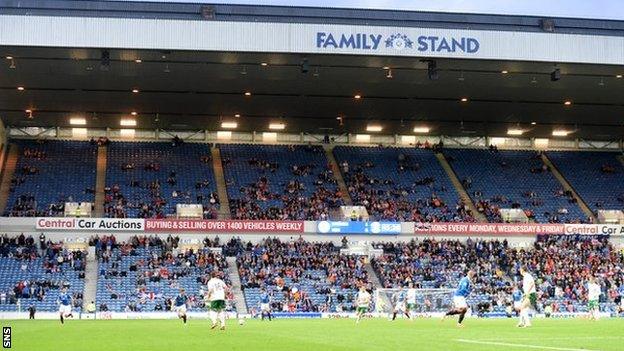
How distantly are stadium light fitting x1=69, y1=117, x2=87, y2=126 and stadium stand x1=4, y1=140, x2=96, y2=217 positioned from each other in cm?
172

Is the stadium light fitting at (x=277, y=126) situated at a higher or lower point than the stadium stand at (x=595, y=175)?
higher

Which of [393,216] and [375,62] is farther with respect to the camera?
[393,216]

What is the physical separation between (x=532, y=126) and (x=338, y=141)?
15.4 m

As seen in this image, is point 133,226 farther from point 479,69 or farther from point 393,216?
point 479,69

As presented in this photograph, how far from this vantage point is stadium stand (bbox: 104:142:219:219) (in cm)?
6514

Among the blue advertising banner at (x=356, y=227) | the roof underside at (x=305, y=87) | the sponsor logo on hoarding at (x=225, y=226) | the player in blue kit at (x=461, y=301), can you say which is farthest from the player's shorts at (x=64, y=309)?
the blue advertising banner at (x=356, y=227)

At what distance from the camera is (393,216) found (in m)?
67.0

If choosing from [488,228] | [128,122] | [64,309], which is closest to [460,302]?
[64,309]

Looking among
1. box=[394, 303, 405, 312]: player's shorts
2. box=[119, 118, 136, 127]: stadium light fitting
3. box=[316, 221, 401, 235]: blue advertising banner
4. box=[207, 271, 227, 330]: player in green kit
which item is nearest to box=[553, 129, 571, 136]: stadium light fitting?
box=[316, 221, 401, 235]: blue advertising banner

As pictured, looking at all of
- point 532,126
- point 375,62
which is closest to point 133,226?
point 375,62

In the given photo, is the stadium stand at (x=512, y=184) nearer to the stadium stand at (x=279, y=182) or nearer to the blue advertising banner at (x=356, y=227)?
the blue advertising banner at (x=356, y=227)

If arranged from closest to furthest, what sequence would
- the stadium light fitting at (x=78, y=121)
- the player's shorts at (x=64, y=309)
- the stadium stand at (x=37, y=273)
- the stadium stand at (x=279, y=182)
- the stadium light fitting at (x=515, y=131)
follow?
1. the player's shorts at (x=64, y=309)
2. the stadium stand at (x=37, y=273)
3. the stadium stand at (x=279, y=182)
4. the stadium light fitting at (x=78, y=121)
5. the stadium light fitting at (x=515, y=131)

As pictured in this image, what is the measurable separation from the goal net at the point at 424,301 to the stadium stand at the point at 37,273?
1712 cm

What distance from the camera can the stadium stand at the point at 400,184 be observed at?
224 feet
